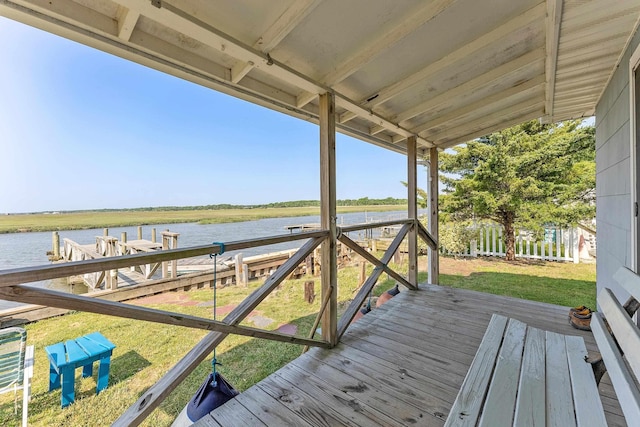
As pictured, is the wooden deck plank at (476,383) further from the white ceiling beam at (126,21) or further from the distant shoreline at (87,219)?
the white ceiling beam at (126,21)

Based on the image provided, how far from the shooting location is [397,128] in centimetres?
300

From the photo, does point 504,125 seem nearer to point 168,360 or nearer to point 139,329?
point 168,360

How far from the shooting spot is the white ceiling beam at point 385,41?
141cm

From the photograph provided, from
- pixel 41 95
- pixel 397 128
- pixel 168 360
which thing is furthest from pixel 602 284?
pixel 41 95

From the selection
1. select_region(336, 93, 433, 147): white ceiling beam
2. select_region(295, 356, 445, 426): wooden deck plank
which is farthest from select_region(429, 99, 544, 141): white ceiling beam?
select_region(295, 356, 445, 426): wooden deck plank

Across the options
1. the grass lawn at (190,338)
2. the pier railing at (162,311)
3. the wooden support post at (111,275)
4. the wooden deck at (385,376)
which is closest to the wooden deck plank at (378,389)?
the wooden deck at (385,376)

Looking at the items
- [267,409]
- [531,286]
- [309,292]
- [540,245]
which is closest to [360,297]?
[267,409]

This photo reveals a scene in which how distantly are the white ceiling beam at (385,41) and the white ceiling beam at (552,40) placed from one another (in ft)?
2.11

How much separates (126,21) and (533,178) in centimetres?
804

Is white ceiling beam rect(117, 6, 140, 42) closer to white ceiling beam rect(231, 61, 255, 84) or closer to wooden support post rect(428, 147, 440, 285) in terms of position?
white ceiling beam rect(231, 61, 255, 84)

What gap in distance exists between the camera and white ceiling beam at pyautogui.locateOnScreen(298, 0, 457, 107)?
4.61 feet

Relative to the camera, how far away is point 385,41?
161 cm

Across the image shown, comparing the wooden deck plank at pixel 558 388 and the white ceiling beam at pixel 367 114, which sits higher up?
the white ceiling beam at pixel 367 114

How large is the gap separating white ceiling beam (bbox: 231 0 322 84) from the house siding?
214 centimetres
